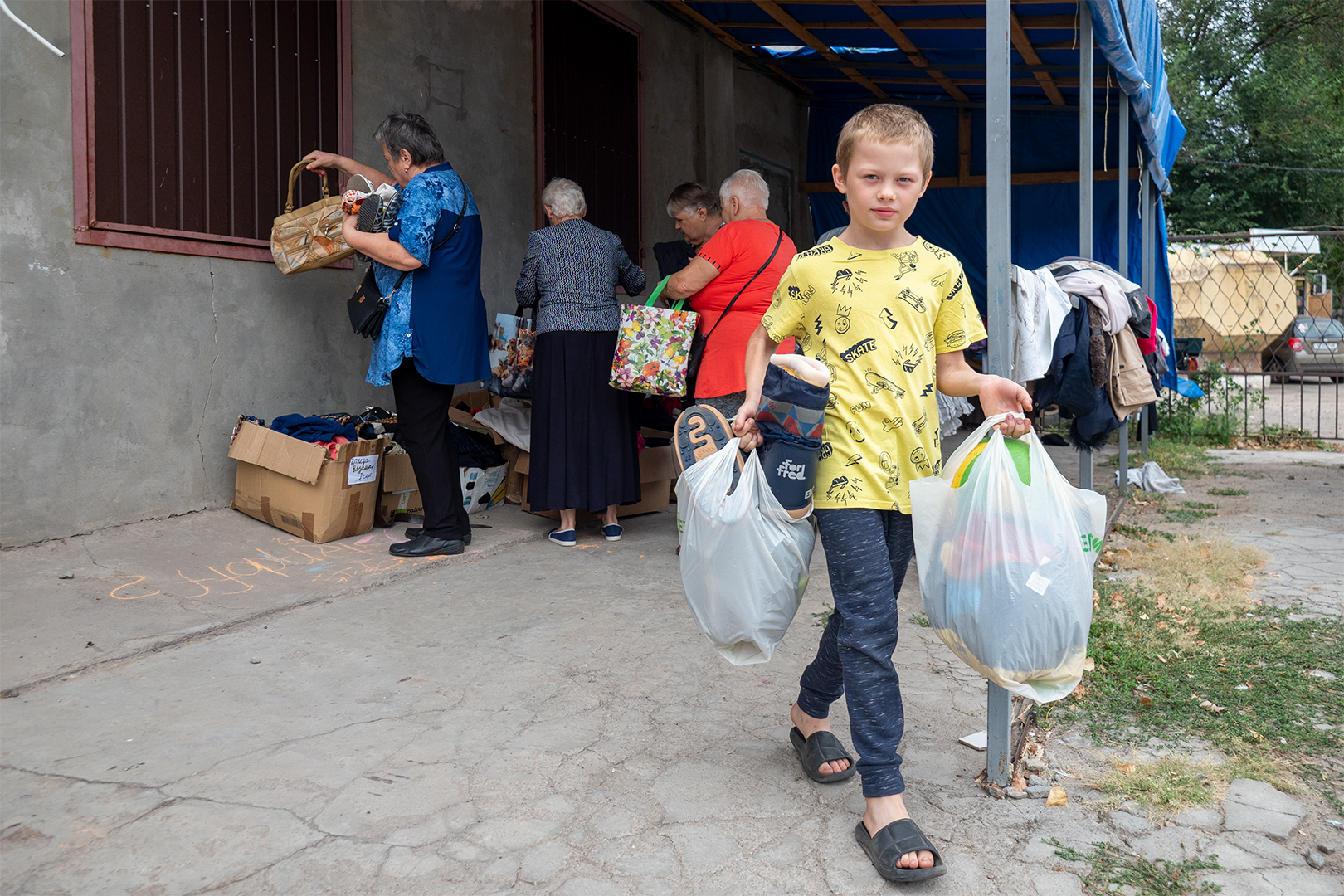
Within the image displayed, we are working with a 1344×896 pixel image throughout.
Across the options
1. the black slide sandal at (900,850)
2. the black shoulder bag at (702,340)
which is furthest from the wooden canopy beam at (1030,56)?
the black slide sandal at (900,850)

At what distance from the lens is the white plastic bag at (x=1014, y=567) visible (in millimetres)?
1907

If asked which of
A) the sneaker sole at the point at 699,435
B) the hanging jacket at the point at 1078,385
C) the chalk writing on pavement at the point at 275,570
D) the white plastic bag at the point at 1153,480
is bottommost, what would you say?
the chalk writing on pavement at the point at 275,570

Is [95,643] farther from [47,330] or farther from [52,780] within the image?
[47,330]

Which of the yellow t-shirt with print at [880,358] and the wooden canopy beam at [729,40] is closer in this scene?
→ the yellow t-shirt with print at [880,358]

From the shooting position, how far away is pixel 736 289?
437cm

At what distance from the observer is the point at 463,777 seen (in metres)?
2.33

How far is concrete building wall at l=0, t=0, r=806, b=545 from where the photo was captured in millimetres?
3729

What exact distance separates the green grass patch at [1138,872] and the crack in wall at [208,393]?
3.82 meters

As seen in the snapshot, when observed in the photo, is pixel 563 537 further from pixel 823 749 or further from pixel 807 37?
pixel 807 37

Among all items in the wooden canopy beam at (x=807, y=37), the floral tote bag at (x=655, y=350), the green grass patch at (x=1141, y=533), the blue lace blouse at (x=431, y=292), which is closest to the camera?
the blue lace blouse at (x=431, y=292)

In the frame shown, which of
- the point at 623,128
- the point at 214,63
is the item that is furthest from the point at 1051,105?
the point at 214,63

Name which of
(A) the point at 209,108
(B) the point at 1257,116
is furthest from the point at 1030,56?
(B) the point at 1257,116

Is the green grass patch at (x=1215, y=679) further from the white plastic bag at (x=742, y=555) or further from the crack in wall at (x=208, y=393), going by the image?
the crack in wall at (x=208, y=393)

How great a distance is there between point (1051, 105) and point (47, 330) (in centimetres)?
843
